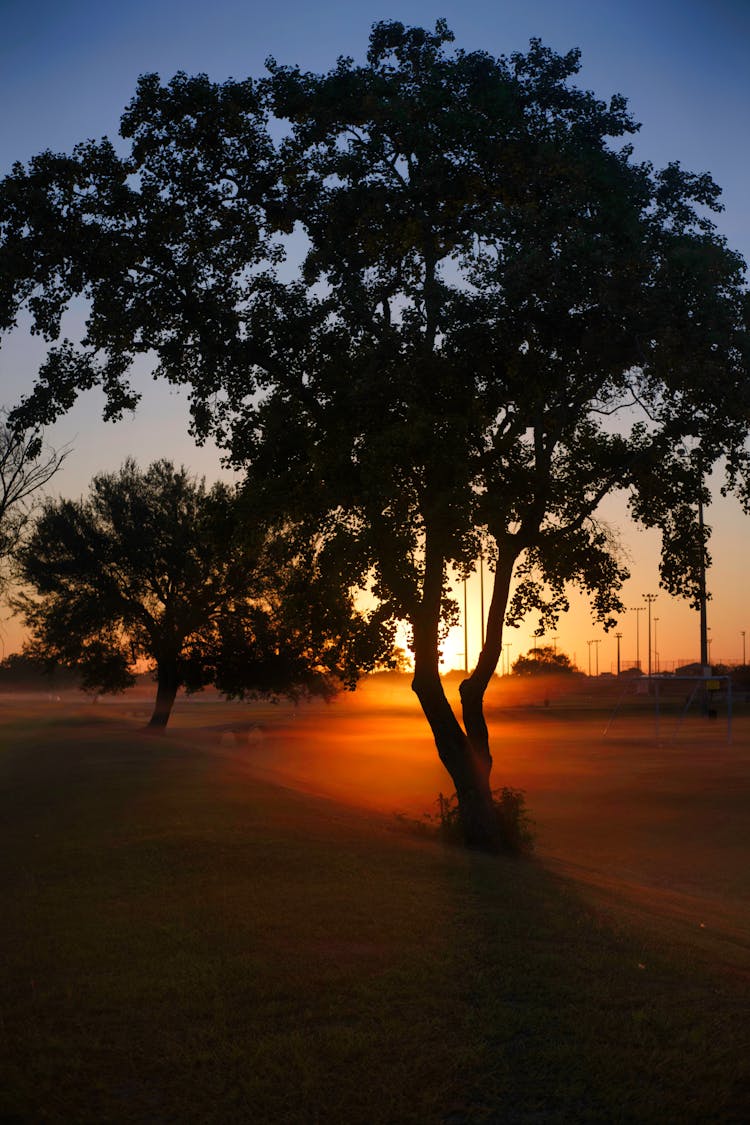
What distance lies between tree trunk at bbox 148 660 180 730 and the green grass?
1293 inches

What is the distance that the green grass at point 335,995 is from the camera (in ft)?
23.1

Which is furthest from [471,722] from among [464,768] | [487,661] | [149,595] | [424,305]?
[149,595]

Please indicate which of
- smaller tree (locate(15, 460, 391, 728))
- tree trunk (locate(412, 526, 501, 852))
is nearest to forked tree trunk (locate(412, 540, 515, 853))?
tree trunk (locate(412, 526, 501, 852))

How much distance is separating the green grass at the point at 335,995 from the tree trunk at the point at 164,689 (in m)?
32.8

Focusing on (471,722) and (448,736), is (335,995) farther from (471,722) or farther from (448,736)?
(471,722)

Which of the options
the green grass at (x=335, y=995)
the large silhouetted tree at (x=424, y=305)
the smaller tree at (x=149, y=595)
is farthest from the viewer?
the smaller tree at (x=149, y=595)

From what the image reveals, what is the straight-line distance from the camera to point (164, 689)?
4959 cm

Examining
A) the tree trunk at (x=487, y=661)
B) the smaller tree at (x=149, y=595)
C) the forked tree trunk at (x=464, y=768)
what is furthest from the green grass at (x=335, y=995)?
the smaller tree at (x=149, y=595)

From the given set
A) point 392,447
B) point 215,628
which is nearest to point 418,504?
point 392,447

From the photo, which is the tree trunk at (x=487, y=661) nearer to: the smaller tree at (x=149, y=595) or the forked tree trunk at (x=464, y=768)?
the forked tree trunk at (x=464, y=768)

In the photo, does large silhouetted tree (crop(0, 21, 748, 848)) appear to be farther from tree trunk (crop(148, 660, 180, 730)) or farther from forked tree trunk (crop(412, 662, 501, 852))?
tree trunk (crop(148, 660, 180, 730))

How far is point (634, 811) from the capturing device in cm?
2742

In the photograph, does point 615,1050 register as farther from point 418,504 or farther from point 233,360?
point 233,360

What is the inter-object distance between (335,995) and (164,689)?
41669mm
